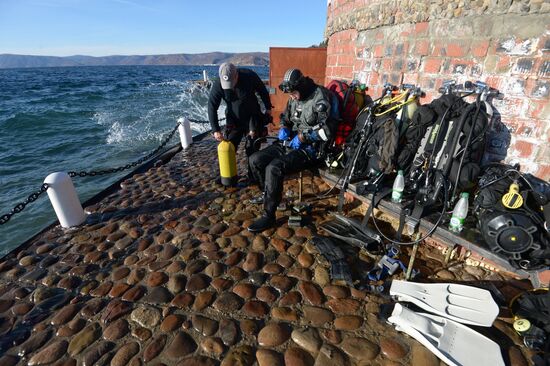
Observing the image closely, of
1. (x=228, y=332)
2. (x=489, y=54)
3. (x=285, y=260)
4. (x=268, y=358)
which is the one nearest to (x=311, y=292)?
(x=285, y=260)

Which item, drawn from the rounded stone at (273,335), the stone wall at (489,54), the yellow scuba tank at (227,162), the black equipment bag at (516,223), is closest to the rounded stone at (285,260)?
the rounded stone at (273,335)

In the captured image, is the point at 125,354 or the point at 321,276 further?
the point at 321,276

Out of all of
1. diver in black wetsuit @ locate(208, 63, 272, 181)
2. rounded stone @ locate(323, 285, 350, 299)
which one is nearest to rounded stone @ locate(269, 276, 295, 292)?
rounded stone @ locate(323, 285, 350, 299)

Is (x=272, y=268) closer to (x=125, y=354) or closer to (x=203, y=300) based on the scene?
(x=203, y=300)

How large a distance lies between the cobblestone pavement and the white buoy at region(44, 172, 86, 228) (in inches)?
7.2

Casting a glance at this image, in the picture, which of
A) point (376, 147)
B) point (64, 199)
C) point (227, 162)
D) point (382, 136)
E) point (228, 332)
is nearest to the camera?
point (228, 332)

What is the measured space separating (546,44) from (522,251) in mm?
2008

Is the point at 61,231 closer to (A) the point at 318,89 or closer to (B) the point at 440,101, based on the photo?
(A) the point at 318,89

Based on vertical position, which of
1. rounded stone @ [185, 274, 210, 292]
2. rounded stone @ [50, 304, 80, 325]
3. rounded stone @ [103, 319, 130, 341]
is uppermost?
rounded stone @ [185, 274, 210, 292]

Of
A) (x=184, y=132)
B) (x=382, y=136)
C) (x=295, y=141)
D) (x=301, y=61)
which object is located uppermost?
(x=301, y=61)

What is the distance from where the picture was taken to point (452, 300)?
2.48m

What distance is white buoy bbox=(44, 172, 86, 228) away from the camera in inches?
Answer: 151

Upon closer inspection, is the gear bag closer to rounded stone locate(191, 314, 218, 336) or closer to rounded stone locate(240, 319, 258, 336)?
rounded stone locate(240, 319, 258, 336)

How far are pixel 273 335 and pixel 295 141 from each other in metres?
2.77
